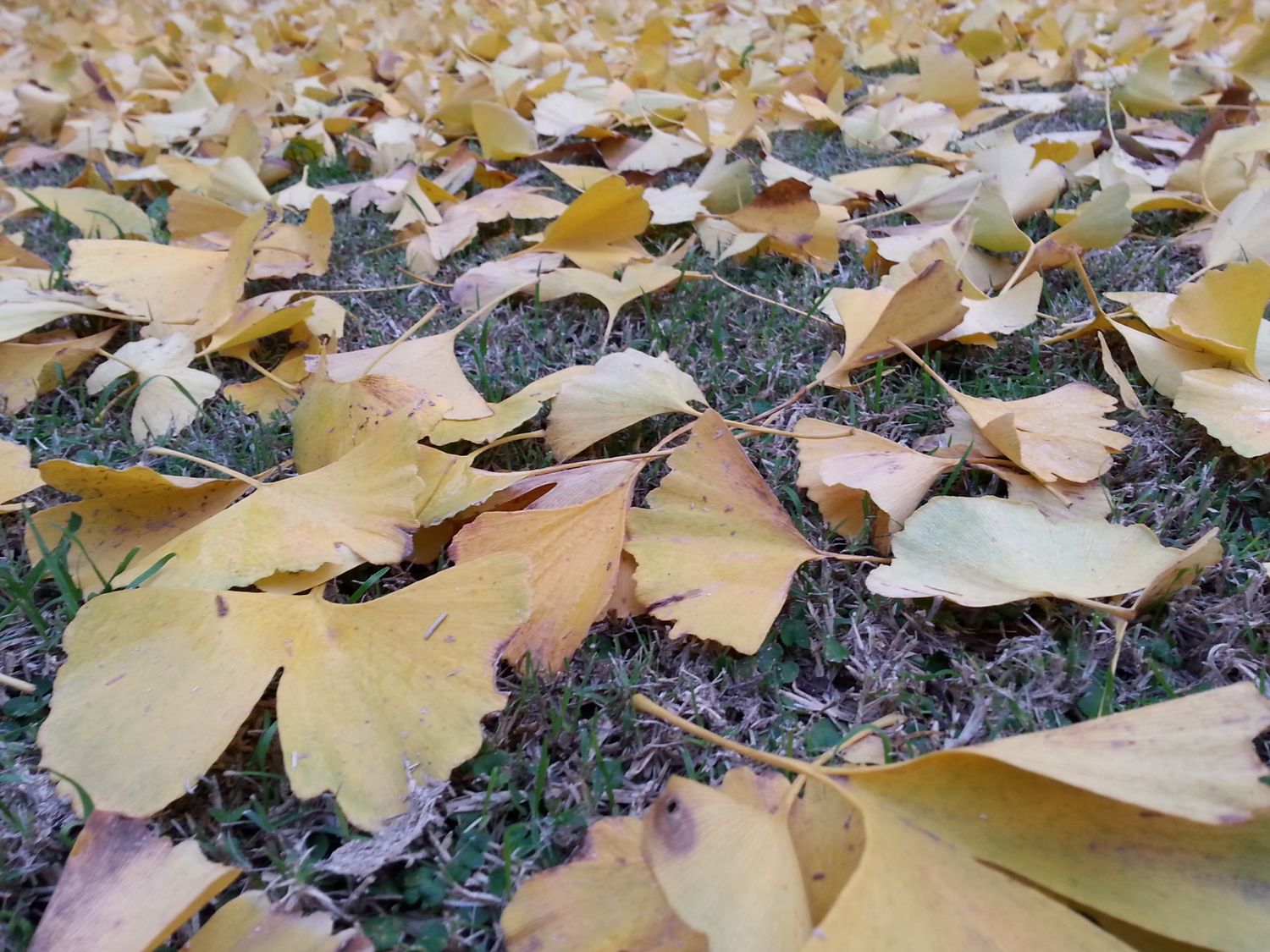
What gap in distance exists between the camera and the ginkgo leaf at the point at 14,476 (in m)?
0.81

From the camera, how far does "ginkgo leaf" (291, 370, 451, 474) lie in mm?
826

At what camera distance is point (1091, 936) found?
1.34ft

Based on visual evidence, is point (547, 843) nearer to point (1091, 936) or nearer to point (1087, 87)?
point (1091, 936)

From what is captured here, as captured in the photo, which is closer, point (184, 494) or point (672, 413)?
point (184, 494)

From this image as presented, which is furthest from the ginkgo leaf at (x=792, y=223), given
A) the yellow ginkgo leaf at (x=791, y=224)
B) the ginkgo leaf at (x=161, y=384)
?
the ginkgo leaf at (x=161, y=384)

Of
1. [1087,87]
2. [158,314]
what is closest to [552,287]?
[158,314]

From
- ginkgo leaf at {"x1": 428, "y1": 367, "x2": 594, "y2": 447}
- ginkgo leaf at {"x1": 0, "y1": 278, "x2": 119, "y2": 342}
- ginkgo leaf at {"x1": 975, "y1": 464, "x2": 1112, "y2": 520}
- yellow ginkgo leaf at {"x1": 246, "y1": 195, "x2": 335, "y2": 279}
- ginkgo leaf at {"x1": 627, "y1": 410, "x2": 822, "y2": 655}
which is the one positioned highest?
ginkgo leaf at {"x1": 0, "y1": 278, "x2": 119, "y2": 342}

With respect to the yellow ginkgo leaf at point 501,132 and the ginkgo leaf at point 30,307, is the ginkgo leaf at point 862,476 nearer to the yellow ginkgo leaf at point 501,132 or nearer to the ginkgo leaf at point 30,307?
the ginkgo leaf at point 30,307

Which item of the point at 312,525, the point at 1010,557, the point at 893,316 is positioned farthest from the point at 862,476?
the point at 312,525

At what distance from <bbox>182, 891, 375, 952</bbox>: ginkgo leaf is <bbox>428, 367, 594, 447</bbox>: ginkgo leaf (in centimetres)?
46

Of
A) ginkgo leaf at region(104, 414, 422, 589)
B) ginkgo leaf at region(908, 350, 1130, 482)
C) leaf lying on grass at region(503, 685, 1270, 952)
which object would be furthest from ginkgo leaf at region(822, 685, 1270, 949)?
ginkgo leaf at region(104, 414, 422, 589)

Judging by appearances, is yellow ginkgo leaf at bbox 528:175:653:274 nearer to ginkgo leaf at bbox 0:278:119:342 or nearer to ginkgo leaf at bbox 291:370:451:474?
ginkgo leaf at bbox 291:370:451:474

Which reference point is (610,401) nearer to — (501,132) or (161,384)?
(161,384)

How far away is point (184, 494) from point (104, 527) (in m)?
0.07
